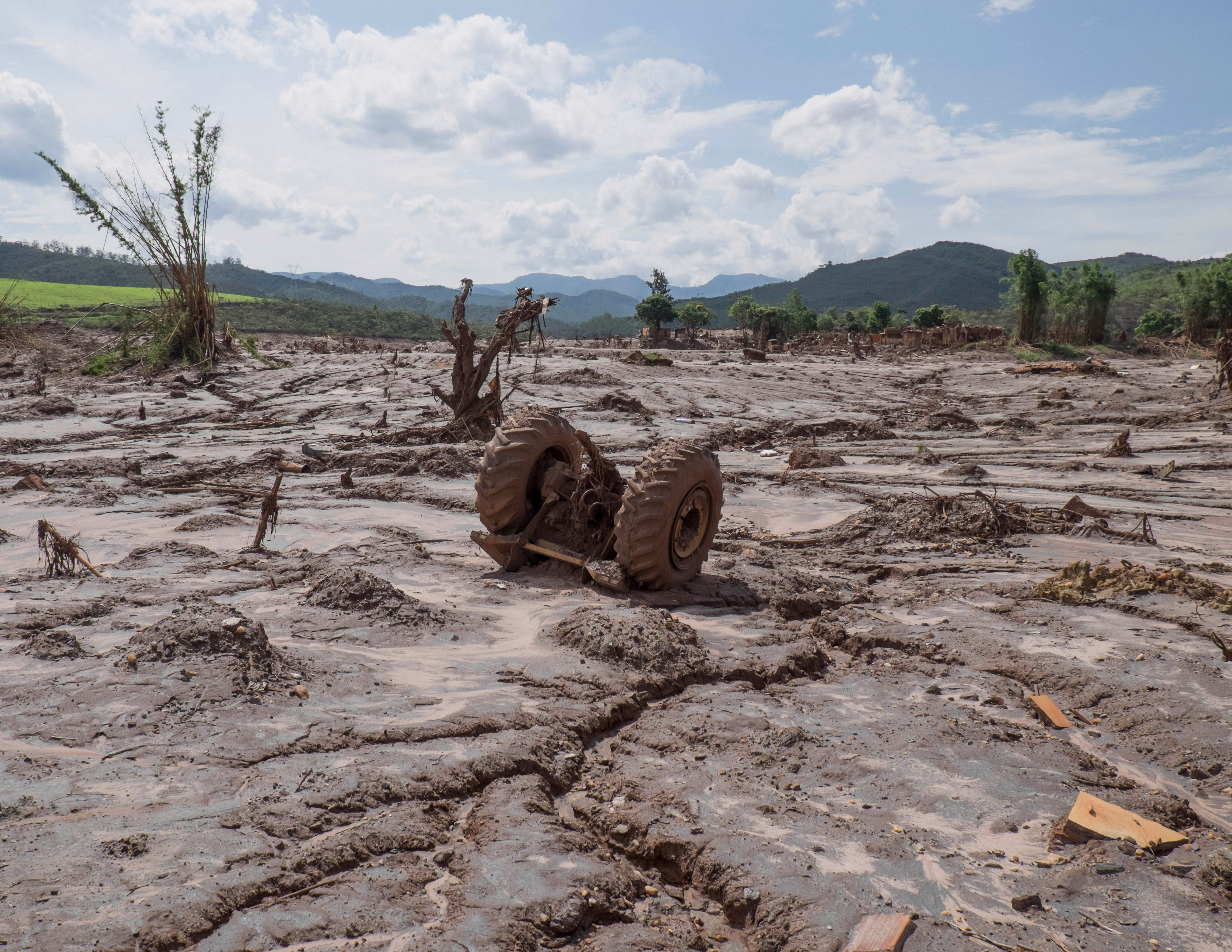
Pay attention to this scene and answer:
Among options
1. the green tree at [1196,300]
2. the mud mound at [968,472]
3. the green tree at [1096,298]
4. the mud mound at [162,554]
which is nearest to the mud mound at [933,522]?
the mud mound at [968,472]

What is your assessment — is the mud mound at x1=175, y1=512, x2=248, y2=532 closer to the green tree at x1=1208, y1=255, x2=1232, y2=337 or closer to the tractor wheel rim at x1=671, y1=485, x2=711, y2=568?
the tractor wheel rim at x1=671, y1=485, x2=711, y2=568

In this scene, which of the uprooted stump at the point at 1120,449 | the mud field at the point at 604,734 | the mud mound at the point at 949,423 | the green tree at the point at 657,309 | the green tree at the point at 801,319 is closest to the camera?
the mud field at the point at 604,734

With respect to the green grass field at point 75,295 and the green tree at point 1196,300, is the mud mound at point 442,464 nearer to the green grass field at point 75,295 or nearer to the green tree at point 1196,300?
the green grass field at point 75,295

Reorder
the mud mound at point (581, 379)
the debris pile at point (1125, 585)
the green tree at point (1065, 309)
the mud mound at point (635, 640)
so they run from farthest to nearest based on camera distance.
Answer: the green tree at point (1065, 309) < the mud mound at point (581, 379) < the debris pile at point (1125, 585) < the mud mound at point (635, 640)

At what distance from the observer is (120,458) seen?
10.8 m

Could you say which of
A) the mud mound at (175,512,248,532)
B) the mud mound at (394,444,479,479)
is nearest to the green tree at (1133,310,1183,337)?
the mud mound at (394,444,479,479)

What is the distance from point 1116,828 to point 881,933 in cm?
113

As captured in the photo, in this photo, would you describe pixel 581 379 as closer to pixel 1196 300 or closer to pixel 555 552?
pixel 555 552

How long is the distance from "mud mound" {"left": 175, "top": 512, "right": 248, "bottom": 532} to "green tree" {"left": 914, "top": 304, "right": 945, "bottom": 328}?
177 ft

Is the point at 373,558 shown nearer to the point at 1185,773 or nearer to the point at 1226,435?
the point at 1185,773

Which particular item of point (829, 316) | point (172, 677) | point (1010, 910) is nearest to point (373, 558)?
point (172, 677)

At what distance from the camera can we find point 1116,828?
2781 mm

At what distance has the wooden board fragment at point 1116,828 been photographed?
2740 millimetres

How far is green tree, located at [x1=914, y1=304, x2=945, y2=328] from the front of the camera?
2158 inches
